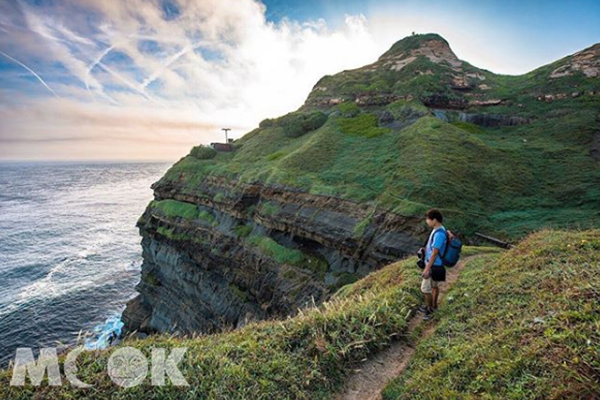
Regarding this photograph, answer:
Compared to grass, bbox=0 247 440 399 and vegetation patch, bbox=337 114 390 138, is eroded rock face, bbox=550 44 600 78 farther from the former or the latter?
grass, bbox=0 247 440 399

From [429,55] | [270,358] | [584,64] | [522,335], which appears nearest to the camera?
[522,335]

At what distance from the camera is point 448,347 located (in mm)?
5934

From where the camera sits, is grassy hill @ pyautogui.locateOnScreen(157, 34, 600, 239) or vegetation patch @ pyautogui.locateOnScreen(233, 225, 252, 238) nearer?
grassy hill @ pyautogui.locateOnScreen(157, 34, 600, 239)

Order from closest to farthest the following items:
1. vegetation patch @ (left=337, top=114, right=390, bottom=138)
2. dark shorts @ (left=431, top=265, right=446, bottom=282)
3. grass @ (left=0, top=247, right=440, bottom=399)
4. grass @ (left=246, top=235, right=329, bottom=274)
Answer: grass @ (left=0, top=247, right=440, bottom=399) → dark shorts @ (left=431, top=265, right=446, bottom=282) → grass @ (left=246, top=235, right=329, bottom=274) → vegetation patch @ (left=337, top=114, right=390, bottom=138)

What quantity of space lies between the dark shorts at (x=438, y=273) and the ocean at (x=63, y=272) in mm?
12571

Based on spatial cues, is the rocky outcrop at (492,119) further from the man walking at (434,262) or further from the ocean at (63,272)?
the ocean at (63,272)

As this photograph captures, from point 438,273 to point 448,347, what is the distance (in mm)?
1915

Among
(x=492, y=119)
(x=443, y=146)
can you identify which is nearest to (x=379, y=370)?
(x=443, y=146)

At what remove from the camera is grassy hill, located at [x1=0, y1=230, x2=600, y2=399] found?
169 inches

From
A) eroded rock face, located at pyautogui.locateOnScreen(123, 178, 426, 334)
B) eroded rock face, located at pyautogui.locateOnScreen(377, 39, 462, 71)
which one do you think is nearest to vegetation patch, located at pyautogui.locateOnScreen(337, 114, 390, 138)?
eroded rock face, located at pyautogui.locateOnScreen(123, 178, 426, 334)

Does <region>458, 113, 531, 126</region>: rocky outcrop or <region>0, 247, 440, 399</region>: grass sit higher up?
<region>458, 113, 531, 126</region>: rocky outcrop

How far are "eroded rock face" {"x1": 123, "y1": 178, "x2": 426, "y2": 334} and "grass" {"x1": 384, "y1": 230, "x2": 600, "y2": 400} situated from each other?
7707 mm

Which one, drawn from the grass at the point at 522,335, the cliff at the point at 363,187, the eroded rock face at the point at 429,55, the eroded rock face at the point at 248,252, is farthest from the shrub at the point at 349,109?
the grass at the point at 522,335

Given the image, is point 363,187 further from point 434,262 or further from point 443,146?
point 434,262
